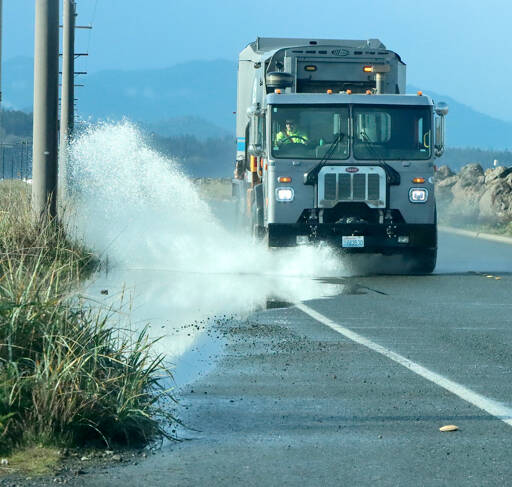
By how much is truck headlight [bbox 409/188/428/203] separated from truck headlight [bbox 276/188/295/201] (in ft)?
6.24

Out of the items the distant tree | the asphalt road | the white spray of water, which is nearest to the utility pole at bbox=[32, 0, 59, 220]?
the white spray of water

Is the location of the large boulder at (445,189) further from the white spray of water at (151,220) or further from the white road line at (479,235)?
the white spray of water at (151,220)

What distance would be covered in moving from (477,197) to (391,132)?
25.0m

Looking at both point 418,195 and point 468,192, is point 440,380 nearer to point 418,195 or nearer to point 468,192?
point 418,195

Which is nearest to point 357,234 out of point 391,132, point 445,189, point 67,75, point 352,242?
point 352,242

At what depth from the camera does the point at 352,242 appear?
19078 millimetres

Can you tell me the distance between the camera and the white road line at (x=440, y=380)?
8.05 metres

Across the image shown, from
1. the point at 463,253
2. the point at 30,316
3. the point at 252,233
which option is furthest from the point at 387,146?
the point at 30,316

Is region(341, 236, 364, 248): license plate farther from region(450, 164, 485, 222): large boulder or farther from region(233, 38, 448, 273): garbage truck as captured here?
region(450, 164, 485, 222): large boulder

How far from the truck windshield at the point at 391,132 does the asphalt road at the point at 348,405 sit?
509 centimetres

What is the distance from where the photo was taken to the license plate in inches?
750

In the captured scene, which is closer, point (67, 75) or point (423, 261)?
point (423, 261)

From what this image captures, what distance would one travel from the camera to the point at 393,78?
20.8 m

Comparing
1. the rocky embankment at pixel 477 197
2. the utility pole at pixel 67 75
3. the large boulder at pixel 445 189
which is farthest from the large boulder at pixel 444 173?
the utility pole at pixel 67 75
